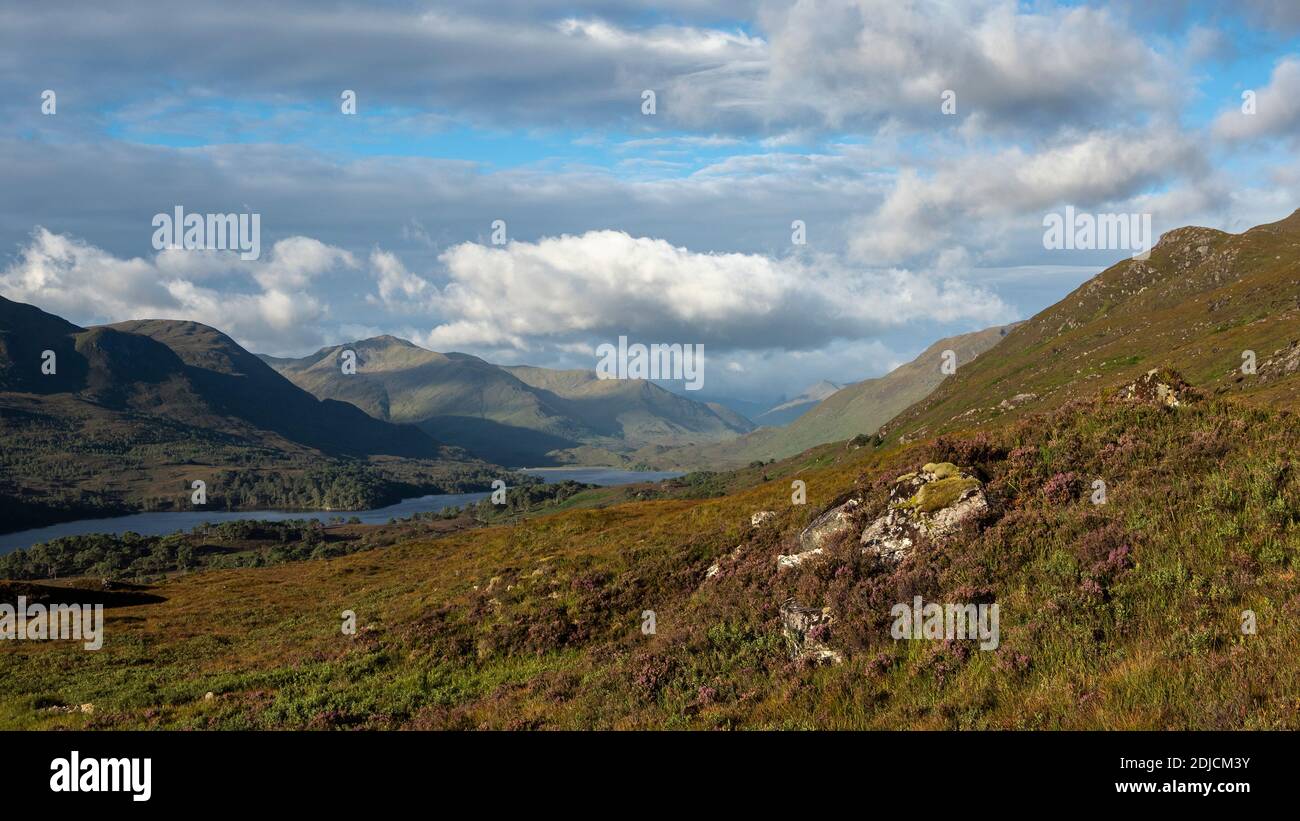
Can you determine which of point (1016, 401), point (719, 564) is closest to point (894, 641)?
point (719, 564)

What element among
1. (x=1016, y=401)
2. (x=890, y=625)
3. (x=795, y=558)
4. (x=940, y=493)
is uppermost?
(x=1016, y=401)

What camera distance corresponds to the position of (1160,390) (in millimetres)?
22250

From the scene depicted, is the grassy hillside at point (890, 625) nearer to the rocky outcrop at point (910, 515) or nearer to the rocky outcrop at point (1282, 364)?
the rocky outcrop at point (910, 515)

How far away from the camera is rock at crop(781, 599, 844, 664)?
1559 cm

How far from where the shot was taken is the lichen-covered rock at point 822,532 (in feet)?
68.1

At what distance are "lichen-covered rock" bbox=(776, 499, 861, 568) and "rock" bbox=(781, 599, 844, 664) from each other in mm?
3000

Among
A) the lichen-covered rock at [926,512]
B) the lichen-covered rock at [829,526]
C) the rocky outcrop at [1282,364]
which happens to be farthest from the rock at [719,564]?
the rocky outcrop at [1282,364]

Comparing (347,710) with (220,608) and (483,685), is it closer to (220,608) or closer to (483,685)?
(483,685)

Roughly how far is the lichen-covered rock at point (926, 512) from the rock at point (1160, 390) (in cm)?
746

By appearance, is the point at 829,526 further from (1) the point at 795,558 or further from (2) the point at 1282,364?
(2) the point at 1282,364

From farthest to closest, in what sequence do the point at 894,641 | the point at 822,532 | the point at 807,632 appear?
the point at 822,532
the point at 807,632
the point at 894,641

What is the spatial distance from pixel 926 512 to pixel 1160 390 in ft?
33.2
